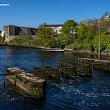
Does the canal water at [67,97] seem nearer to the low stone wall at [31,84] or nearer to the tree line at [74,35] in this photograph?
the low stone wall at [31,84]

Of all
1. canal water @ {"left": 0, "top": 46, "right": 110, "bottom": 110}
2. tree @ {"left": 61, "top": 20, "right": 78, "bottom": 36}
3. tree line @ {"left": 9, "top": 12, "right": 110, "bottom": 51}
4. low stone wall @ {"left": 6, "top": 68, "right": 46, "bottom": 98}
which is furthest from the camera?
tree @ {"left": 61, "top": 20, "right": 78, "bottom": 36}

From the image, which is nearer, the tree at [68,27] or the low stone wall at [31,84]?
the low stone wall at [31,84]

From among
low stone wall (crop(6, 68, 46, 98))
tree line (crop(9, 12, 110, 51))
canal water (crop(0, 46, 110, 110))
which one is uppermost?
tree line (crop(9, 12, 110, 51))

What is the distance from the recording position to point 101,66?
67.2m

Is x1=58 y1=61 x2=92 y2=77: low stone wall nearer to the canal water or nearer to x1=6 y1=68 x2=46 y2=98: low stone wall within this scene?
the canal water

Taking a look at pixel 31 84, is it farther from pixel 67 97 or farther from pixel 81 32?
pixel 81 32

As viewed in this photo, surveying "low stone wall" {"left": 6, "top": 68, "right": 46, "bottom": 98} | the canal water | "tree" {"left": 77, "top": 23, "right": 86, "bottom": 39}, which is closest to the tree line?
"tree" {"left": 77, "top": 23, "right": 86, "bottom": 39}

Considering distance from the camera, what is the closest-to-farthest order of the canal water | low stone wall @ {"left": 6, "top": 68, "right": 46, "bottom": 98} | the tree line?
the canal water
low stone wall @ {"left": 6, "top": 68, "right": 46, "bottom": 98}
the tree line

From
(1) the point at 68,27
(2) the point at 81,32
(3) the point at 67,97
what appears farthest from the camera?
(1) the point at 68,27

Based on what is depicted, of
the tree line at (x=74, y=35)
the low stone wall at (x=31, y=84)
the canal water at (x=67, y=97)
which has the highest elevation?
the tree line at (x=74, y=35)

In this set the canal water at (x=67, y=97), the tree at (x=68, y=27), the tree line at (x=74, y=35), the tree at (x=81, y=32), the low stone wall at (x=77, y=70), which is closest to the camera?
the canal water at (x=67, y=97)

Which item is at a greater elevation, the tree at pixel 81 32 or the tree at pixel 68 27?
the tree at pixel 68 27

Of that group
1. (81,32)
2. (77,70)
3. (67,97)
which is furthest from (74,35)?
(67,97)

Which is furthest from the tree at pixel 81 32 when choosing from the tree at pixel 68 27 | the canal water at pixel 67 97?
the canal water at pixel 67 97
